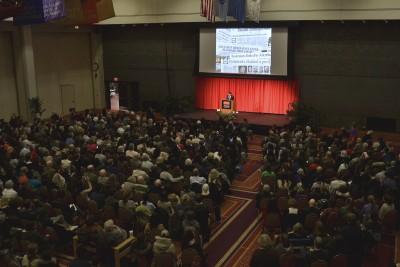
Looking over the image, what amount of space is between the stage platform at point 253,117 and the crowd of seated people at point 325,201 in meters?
6.35

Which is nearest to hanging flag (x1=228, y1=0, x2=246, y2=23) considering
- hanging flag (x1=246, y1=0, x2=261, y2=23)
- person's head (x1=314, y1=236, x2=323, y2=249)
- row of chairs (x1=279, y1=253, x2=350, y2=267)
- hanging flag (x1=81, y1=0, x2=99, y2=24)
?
hanging flag (x1=246, y1=0, x2=261, y2=23)

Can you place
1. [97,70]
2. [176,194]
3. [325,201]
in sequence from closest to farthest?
[325,201] < [176,194] < [97,70]

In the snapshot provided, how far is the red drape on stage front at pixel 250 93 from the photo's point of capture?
2333 centimetres

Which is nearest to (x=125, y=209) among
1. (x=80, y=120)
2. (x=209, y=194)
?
(x=209, y=194)

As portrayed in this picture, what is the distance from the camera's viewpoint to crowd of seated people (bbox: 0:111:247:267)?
8641 millimetres

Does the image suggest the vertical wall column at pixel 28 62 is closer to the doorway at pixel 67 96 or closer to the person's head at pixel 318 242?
the doorway at pixel 67 96

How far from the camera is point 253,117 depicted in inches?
918

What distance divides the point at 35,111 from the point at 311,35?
49.3ft

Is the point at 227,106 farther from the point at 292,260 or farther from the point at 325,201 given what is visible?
the point at 292,260

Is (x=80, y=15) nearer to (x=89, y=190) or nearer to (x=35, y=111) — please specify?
(x=35, y=111)

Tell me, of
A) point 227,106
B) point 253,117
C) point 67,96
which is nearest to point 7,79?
point 67,96

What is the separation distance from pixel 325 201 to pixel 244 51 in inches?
569

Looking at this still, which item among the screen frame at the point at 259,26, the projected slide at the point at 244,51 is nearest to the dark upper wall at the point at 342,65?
the screen frame at the point at 259,26

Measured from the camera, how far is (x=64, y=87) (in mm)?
26594
